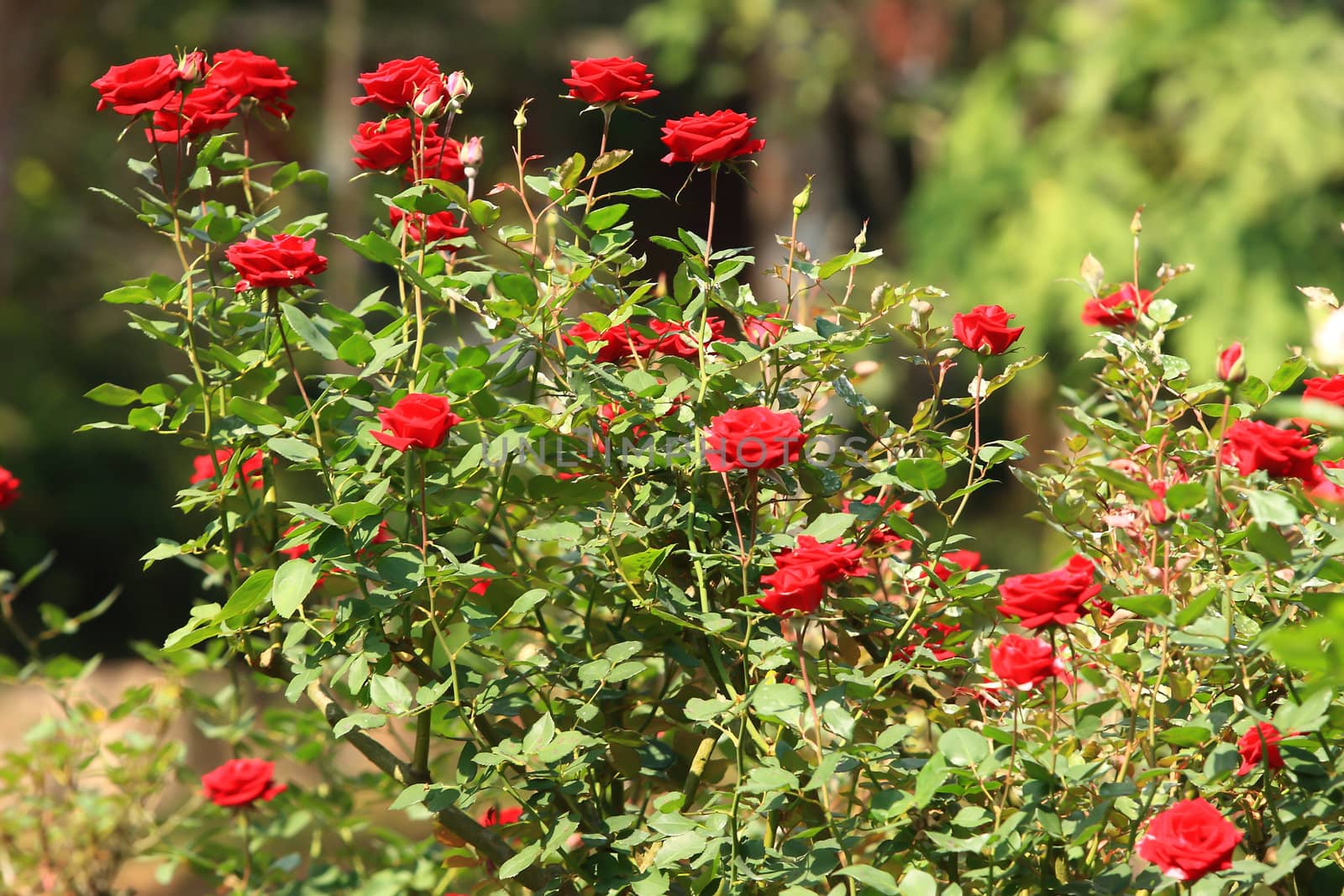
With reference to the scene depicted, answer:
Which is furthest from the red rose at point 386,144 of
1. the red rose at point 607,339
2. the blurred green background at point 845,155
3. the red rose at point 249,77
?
the blurred green background at point 845,155

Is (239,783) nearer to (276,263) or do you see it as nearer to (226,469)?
(226,469)

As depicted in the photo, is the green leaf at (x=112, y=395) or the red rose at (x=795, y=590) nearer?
the red rose at (x=795, y=590)

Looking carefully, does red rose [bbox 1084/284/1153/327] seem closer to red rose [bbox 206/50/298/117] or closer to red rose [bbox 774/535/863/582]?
red rose [bbox 774/535/863/582]

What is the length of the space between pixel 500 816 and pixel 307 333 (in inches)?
30.7

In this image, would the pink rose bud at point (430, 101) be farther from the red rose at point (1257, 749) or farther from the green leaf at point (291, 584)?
the red rose at point (1257, 749)

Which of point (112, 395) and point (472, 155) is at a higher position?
point (472, 155)

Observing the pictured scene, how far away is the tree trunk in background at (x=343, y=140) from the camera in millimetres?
8500

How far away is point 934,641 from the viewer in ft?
4.54

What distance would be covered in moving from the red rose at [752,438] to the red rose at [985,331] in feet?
0.81

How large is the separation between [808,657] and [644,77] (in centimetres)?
65

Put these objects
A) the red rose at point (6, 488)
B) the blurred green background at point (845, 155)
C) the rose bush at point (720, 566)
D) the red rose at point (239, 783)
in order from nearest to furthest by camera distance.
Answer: the rose bush at point (720, 566)
the red rose at point (239, 783)
the red rose at point (6, 488)
the blurred green background at point (845, 155)

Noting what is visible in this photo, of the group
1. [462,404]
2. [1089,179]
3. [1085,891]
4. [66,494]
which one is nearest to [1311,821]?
[1085,891]

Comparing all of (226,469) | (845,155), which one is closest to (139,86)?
(226,469)

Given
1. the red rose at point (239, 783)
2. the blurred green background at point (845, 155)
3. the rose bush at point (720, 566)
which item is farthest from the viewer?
the blurred green background at point (845, 155)
